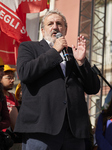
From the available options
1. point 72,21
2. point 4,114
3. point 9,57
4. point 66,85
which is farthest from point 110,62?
point 66,85

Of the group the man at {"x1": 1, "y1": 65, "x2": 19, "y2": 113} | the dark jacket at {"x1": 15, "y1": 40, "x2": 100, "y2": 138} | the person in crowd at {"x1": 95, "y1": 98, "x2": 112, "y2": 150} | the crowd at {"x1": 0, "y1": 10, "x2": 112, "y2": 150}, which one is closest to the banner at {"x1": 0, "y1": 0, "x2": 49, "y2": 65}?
the man at {"x1": 1, "y1": 65, "x2": 19, "y2": 113}

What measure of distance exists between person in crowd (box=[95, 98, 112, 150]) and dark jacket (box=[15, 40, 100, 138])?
98 centimetres

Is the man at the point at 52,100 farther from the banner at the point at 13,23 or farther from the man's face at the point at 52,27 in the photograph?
the banner at the point at 13,23

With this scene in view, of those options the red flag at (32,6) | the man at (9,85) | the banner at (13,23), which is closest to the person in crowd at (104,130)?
the man at (9,85)

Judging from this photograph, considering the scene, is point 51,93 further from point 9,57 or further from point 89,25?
point 89,25

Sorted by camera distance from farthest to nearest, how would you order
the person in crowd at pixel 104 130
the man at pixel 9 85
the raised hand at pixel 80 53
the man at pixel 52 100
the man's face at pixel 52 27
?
the man at pixel 9 85
the person in crowd at pixel 104 130
the man's face at pixel 52 27
the raised hand at pixel 80 53
the man at pixel 52 100

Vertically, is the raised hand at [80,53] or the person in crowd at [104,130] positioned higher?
the raised hand at [80,53]

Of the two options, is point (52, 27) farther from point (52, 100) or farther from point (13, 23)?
point (13, 23)

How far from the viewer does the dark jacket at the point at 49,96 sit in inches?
91.6

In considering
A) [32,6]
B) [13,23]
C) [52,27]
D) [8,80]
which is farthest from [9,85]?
[52,27]

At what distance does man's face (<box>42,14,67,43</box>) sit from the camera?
2.76 meters

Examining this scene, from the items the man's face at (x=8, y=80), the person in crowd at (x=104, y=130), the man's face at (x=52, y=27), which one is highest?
the man's face at (x=52, y=27)

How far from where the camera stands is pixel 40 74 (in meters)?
2.37

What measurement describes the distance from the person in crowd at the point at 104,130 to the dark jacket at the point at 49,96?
3.23 ft
